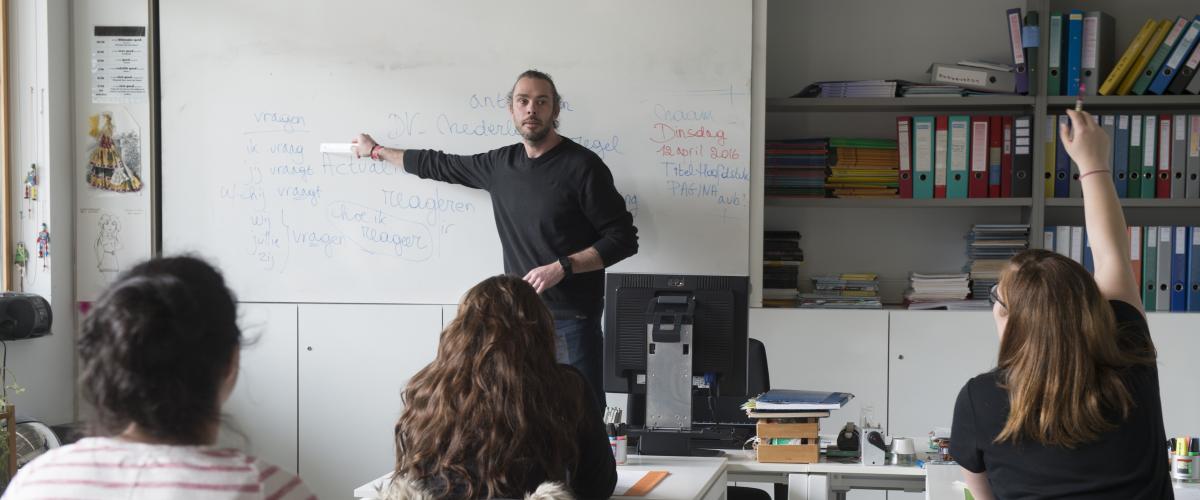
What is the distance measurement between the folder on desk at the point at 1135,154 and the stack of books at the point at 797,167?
1.15 m

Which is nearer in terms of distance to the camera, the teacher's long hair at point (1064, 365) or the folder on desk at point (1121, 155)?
the teacher's long hair at point (1064, 365)

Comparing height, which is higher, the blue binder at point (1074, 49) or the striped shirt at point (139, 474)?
the blue binder at point (1074, 49)

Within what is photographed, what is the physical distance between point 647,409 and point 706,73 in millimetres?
1739

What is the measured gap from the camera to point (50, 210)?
4312 millimetres

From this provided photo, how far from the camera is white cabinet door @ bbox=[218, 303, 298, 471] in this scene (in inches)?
174

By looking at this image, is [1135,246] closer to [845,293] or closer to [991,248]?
[991,248]

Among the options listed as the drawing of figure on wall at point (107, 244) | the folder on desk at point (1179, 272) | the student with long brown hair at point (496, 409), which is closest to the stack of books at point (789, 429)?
the student with long brown hair at point (496, 409)

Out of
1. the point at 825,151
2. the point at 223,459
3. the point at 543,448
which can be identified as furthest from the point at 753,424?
the point at 223,459

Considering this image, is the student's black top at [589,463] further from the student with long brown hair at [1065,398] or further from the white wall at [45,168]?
the white wall at [45,168]

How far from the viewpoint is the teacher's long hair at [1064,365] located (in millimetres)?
1868

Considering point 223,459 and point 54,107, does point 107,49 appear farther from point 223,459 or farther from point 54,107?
point 223,459

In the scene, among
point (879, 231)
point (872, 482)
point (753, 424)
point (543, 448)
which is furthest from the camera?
point (879, 231)

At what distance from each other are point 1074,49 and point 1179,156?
574mm

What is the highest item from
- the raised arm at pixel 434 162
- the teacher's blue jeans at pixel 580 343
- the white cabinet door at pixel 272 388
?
→ the raised arm at pixel 434 162
